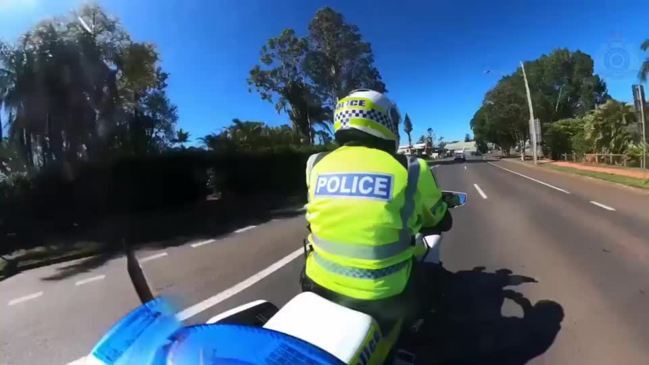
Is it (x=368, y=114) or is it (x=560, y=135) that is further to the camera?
(x=560, y=135)

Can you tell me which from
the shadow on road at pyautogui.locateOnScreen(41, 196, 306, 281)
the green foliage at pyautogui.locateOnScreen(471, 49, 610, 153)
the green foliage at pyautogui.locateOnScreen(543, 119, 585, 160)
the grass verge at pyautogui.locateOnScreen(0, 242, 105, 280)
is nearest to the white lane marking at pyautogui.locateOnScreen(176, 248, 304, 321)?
the shadow on road at pyautogui.locateOnScreen(41, 196, 306, 281)

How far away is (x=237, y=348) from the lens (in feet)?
3.77

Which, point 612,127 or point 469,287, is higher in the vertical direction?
point 612,127

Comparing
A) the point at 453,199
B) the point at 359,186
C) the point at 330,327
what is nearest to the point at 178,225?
the point at 453,199

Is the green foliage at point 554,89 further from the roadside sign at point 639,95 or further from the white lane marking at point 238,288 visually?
the white lane marking at point 238,288

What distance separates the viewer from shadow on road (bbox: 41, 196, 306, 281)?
549cm

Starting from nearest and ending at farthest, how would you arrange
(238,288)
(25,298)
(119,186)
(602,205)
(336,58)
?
(336,58)
(119,186)
(25,298)
(238,288)
(602,205)

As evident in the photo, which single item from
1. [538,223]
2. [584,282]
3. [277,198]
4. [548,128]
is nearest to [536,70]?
[548,128]

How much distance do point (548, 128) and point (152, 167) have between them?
5148 cm

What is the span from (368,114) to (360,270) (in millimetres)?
769

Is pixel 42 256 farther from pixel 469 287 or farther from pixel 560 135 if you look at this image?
pixel 560 135

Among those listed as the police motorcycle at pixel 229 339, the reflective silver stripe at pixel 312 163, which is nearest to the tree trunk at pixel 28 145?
the police motorcycle at pixel 229 339

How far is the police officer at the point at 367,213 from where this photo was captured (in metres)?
1.91

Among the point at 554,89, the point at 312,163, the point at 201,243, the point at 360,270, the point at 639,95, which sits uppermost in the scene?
the point at 554,89
